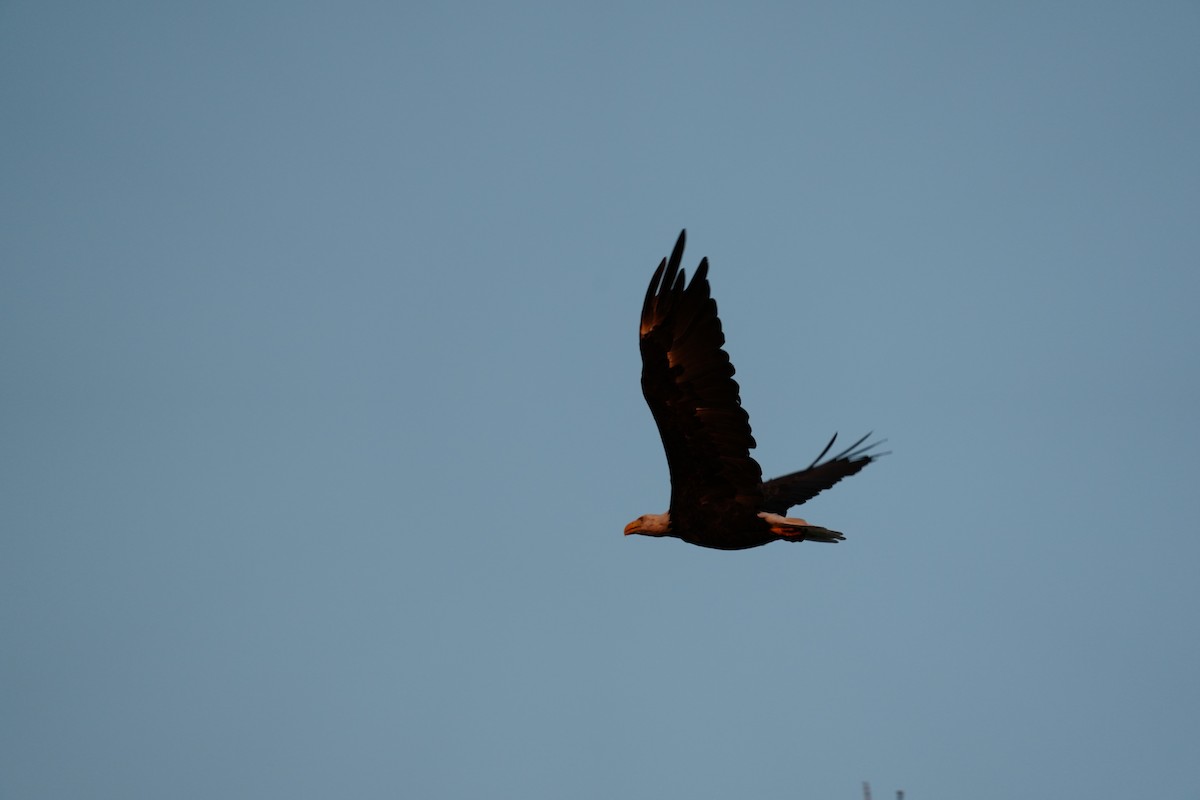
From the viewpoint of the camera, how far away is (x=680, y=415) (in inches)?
583

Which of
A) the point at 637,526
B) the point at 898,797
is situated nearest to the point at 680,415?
the point at 637,526

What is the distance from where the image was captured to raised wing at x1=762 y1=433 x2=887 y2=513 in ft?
58.7

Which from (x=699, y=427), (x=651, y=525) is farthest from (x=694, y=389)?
(x=651, y=525)

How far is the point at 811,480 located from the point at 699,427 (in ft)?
14.0

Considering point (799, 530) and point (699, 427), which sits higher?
point (699, 427)

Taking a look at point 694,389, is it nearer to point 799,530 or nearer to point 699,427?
point 699,427

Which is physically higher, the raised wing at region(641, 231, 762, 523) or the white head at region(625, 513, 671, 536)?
the raised wing at region(641, 231, 762, 523)

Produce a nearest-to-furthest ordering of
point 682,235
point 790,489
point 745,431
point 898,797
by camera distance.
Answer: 1. point 682,235
2. point 745,431
3. point 898,797
4. point 790,489

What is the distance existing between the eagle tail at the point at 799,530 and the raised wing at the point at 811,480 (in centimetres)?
182

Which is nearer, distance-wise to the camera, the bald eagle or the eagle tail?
the bald eagle

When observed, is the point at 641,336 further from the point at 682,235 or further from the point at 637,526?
the point at 637,526

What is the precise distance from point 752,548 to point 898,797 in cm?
361

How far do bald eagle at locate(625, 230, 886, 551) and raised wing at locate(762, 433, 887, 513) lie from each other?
1.98 meters

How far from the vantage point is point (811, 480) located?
1855 cm
